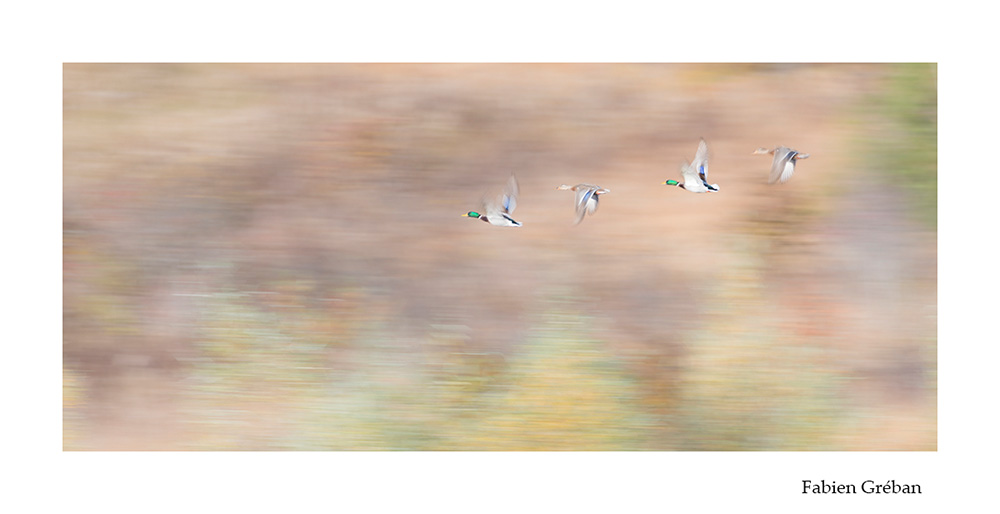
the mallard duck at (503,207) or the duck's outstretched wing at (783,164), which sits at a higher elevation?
the duck's outstretched wing at (783,164)

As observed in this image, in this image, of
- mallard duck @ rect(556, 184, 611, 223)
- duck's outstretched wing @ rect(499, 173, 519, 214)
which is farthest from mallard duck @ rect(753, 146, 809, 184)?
duck's outstretched wing @ rect(499, 173, 519, 214)

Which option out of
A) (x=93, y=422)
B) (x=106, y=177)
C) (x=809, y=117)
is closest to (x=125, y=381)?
(x=93, y=422)

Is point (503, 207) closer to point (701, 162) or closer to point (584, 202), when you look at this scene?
point (584, 202)

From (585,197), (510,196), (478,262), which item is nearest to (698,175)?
(585,197)

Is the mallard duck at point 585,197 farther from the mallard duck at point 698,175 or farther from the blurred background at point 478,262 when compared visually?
the mallard duck at point 698,175

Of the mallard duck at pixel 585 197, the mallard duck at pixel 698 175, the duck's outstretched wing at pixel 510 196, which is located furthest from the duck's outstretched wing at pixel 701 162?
the duck's outstretched wing at pixel 510 196

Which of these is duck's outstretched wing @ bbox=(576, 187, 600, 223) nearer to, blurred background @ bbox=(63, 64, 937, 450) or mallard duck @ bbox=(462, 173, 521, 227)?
blurred background @ bbox=(63, 64, 937, 450)
